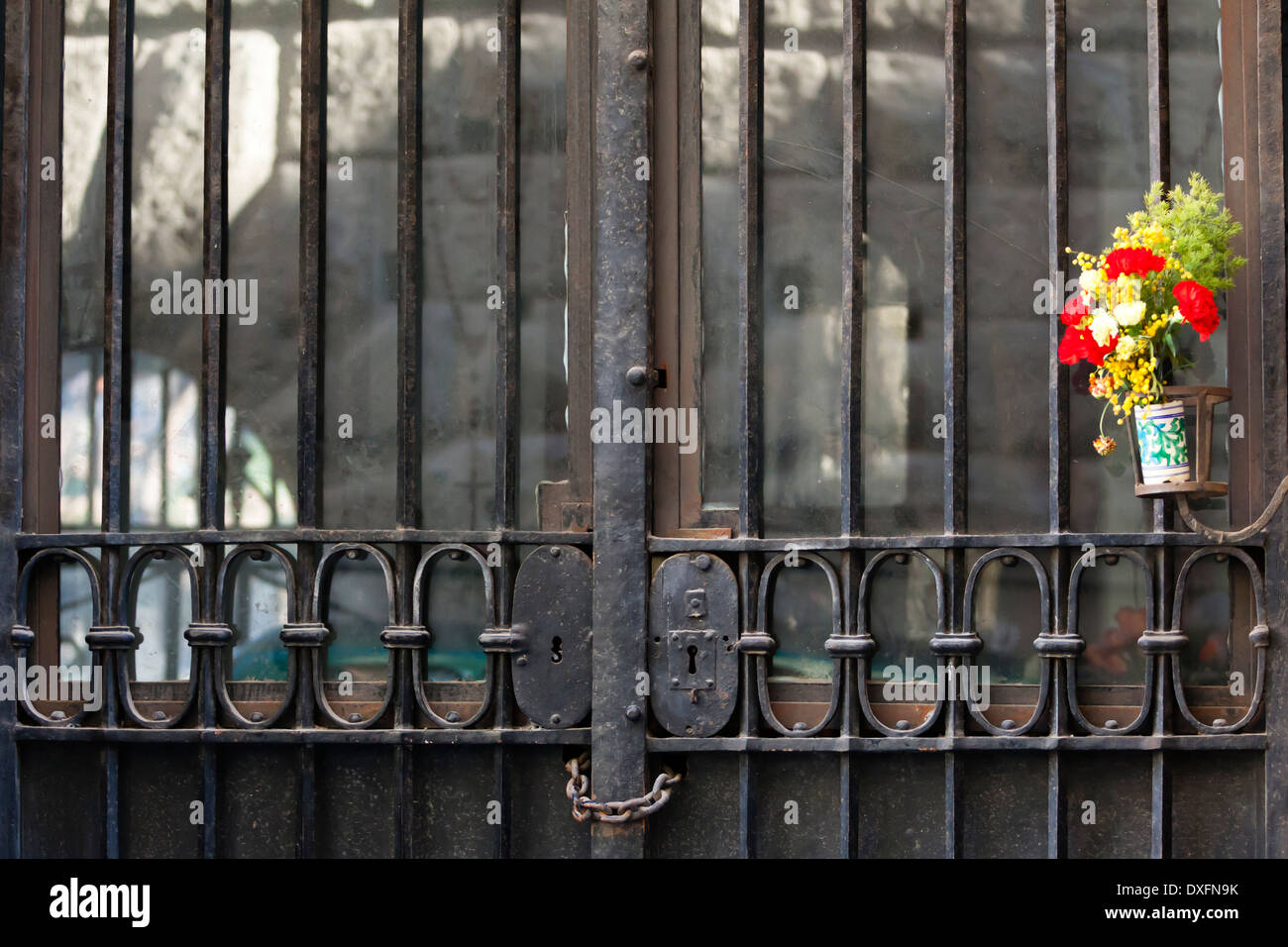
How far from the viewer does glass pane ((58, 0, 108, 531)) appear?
4500 millimetres

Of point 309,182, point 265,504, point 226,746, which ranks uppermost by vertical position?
point 309,182

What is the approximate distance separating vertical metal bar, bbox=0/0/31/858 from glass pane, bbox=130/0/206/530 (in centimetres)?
39

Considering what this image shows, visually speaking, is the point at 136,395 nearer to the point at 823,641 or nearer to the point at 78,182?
the point at 78,182

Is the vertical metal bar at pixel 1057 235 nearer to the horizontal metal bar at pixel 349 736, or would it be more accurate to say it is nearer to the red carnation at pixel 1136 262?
the red carnation at pixel 1136 262

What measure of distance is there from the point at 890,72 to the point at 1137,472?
5.18 feet

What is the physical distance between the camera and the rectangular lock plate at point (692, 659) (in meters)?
4.20

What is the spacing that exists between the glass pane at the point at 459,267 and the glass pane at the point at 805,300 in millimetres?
966

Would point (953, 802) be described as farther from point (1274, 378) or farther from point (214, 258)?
point (214, 258)

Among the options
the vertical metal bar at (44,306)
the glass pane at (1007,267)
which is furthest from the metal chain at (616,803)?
the vertical metal bar at (44,306)

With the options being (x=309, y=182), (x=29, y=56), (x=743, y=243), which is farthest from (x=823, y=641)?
(x=29, y=56)

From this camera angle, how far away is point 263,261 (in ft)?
14.5

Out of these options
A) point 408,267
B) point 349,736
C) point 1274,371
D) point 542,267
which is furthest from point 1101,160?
point 349,736

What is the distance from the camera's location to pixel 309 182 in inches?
171

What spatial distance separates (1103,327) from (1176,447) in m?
0.42
